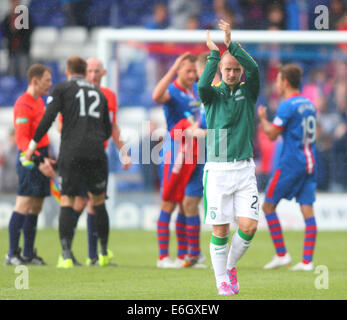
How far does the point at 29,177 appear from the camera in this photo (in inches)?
355

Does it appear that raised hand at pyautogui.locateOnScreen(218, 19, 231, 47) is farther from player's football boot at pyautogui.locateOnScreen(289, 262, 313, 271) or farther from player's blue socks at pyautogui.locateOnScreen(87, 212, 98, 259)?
player's blue socks at pyautogui.locateOnScreen(87, 212, 98, 259)

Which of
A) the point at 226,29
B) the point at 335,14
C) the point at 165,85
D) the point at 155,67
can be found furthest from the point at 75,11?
the point at 226,29

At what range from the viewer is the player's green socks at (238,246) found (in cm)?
648

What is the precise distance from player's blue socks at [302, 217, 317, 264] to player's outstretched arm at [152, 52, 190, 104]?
202cm

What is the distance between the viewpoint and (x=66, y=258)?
8562mm

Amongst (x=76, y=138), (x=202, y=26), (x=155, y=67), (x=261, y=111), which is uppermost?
(x=202, y=26)

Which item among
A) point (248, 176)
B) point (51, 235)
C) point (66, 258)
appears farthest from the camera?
point (51, 235)

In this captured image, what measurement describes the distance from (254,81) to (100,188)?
2.68 m

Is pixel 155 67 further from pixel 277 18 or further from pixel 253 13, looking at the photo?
pixel 253 13

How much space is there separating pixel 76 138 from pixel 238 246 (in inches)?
101
